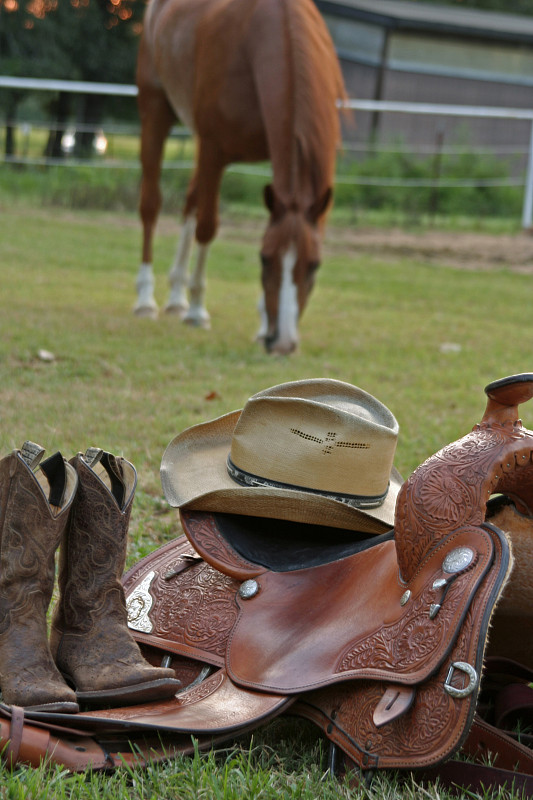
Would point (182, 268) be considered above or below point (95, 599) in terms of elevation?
below

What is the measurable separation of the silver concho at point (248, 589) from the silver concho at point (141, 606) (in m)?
0.21

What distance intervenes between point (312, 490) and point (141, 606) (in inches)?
16.7

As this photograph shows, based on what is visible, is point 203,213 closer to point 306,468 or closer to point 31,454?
point 306,468

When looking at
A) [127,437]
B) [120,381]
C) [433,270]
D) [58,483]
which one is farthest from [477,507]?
[433,270]

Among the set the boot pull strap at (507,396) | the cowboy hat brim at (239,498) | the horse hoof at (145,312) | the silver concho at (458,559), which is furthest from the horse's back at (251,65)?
the silver concho at (458,559)

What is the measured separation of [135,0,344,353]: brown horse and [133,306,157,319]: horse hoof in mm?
10

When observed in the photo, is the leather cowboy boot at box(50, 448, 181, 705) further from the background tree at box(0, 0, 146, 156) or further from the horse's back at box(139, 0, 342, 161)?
the background tree at box(0, 0, 146, 156)

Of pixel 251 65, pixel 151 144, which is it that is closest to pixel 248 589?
pixel 251 65

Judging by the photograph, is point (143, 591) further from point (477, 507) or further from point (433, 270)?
point (433, 270)

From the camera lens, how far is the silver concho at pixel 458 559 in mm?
1346

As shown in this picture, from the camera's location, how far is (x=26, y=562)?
151 centimetres

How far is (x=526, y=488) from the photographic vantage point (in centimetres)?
148

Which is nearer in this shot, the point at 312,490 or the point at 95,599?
the point at 95,599

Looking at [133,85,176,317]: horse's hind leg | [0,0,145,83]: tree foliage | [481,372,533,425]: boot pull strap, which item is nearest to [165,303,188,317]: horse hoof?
[133,85,176,317]: horse's hind leg
